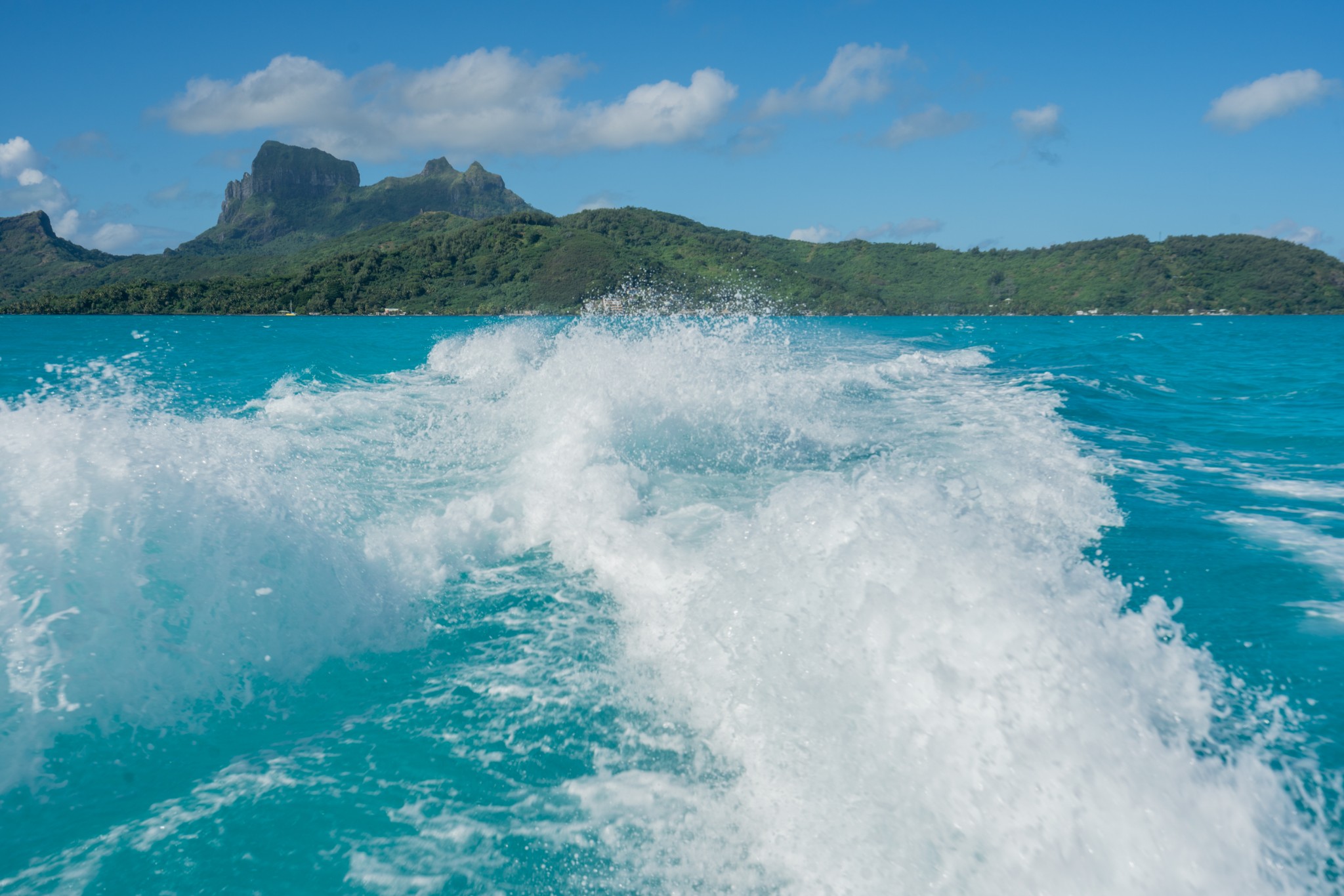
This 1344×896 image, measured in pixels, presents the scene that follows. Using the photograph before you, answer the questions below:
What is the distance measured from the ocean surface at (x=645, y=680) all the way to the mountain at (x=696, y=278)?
111153 mm

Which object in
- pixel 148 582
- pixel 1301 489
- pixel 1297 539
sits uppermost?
pixel 148 582

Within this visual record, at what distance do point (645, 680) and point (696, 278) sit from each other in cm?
13476

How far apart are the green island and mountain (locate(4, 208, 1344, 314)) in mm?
381

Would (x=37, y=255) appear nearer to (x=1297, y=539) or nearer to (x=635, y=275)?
(x=635, y=275)

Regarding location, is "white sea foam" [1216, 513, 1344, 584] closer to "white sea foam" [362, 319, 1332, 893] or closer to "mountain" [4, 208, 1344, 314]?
"white sea foam" [362, 319, 1332, 893]

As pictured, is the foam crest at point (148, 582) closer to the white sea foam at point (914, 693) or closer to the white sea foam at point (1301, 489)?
the white sea foam at point (914, 693)

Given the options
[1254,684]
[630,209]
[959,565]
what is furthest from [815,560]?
[630,209]

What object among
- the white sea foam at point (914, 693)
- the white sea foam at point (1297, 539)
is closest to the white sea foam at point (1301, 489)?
the white sea foam at point (1297, 539)

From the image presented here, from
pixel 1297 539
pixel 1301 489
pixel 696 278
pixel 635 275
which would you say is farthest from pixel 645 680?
pixel 696 278

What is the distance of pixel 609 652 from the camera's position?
505 centimetres

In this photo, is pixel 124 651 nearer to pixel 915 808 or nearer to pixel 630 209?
pixel 915 808

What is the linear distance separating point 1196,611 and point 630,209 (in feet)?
605

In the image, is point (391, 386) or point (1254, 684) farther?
point (391, 386)

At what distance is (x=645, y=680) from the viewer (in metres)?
4.66
